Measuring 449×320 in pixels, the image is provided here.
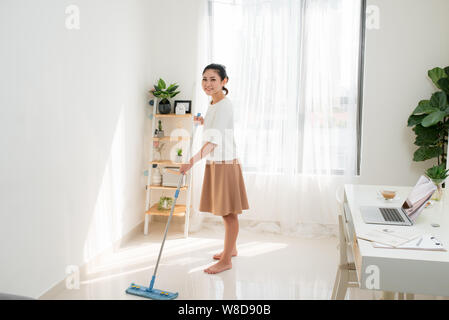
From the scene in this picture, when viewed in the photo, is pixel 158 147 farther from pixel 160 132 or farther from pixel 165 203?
pixel 165 203

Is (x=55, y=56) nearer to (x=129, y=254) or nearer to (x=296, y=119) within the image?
(x=129, y=254)

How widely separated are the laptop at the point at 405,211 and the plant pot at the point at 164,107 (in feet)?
7.57

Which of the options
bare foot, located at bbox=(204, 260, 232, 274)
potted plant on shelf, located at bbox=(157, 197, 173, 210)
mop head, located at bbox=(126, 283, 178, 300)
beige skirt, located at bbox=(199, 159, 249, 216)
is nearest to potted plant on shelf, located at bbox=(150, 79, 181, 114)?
potted plant on shelf, located at bbox=(157, 197, 173, 210)

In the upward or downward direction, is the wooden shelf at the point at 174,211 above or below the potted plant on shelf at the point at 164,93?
below

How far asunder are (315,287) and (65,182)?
183 cm

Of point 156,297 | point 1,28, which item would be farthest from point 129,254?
point 1,28

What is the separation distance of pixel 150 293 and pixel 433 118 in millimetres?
2655

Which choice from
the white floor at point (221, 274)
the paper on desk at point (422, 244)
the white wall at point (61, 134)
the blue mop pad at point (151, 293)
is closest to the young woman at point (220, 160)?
the white floor at point (221, 274)

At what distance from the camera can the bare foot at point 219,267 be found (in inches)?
107

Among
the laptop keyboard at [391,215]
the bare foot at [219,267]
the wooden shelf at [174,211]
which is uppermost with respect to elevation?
the laptop keyboard at [391,215]

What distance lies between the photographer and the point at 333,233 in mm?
3699

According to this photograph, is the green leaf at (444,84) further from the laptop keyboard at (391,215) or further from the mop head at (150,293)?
the mop head at (150,293)

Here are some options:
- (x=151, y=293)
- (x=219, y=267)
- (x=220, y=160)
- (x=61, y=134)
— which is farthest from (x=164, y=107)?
(x=151, y=293)

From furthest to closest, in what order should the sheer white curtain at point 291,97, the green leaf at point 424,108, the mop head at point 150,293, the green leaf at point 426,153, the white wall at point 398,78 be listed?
the sheer white curtain at point 291,97
the white wall at point 398,78
the green leaf at point 426,153
the green leaf at point 424,108
the mop head at point 150,293
